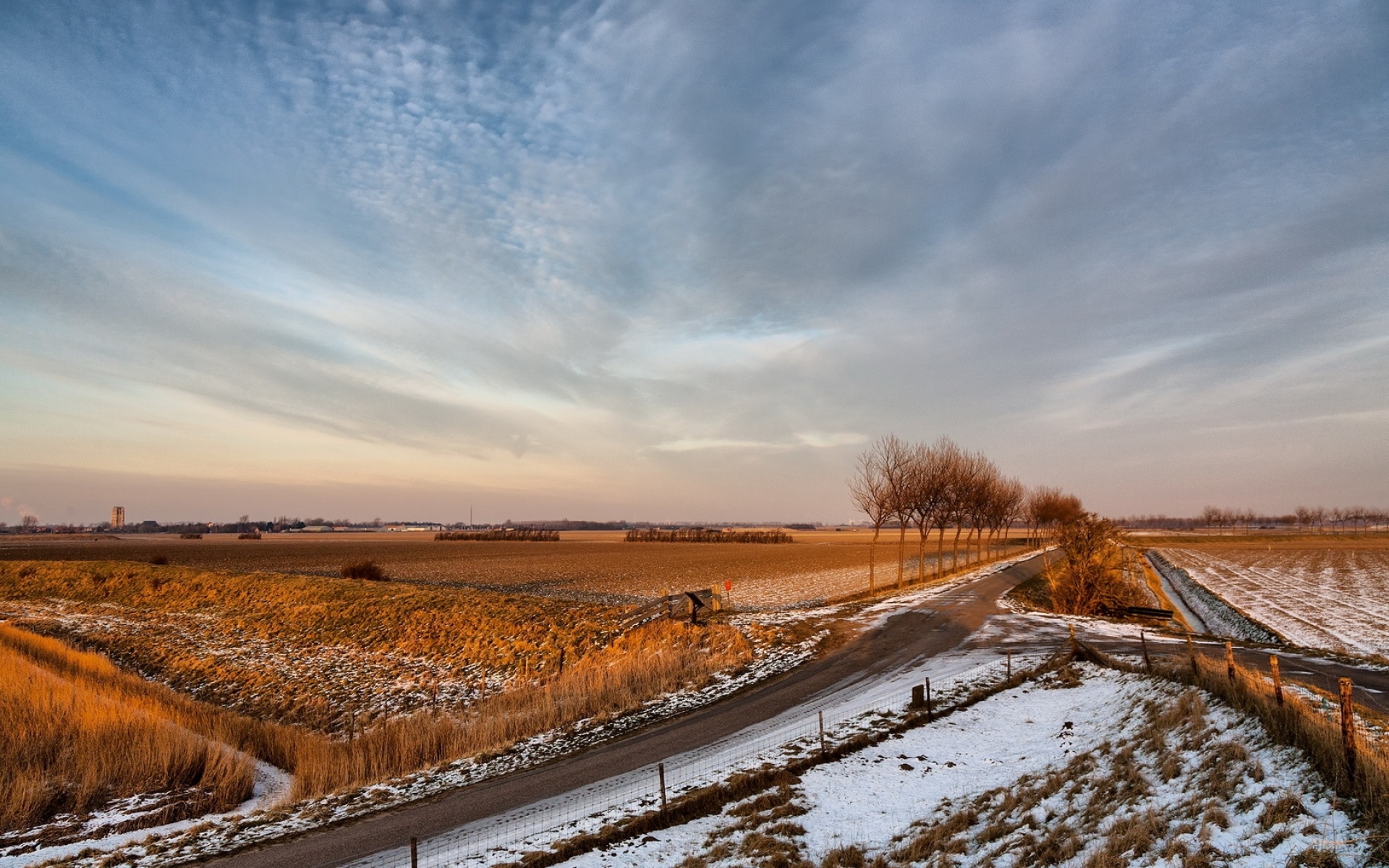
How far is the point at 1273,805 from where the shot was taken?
318 inches

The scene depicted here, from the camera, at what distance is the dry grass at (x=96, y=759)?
48.8 feet

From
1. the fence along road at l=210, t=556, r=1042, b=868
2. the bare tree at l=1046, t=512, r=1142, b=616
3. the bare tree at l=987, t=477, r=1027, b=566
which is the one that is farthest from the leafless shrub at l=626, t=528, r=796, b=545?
the fence along road at l=210, t=556, r=1042, b=868

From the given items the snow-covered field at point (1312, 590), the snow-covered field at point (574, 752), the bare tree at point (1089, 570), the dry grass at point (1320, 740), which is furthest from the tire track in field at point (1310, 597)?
the dry grass at point (1320, 740)

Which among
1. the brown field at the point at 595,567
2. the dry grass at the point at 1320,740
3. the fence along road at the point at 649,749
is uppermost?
the dry grass at the point at 1320,740

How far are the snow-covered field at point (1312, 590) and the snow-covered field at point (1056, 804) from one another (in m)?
19.0

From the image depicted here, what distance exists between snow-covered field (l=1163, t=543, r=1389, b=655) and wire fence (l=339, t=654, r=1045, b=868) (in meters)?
20.3

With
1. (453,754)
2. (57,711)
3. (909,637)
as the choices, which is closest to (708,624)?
(909,637)

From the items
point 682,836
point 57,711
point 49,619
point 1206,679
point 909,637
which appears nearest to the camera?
point 682,836

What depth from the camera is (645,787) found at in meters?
13.8

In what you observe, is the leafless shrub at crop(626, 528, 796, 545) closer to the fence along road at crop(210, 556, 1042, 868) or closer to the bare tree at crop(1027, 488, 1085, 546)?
the bare tree at crop(1027, 488, 1085, 546)

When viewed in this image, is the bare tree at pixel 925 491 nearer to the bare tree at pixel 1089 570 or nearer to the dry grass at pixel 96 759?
the bare tree at pixel 1089 570

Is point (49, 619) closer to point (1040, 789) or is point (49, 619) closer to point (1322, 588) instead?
point (1040, 789)

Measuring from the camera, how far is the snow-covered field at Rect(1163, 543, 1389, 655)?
28500mm

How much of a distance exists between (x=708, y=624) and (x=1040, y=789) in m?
19.4
